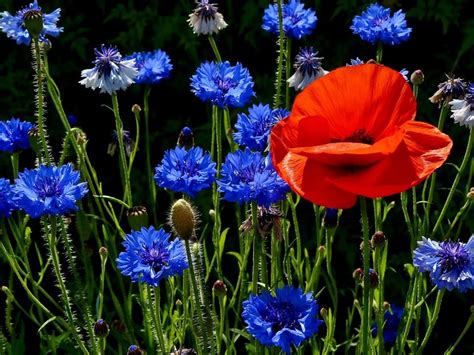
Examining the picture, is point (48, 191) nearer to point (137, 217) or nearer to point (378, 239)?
point (137, 217)

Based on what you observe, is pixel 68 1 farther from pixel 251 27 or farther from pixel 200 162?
pixel 200 162

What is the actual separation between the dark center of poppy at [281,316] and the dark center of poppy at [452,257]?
407 millimetres

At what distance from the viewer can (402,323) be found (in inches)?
83.2

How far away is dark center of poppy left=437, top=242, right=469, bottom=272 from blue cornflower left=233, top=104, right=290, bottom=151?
0.44 meters

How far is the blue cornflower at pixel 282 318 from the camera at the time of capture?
153 cm

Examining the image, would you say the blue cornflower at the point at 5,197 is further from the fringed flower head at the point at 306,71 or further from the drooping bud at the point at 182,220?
the fringed flower head at the point at 306,71

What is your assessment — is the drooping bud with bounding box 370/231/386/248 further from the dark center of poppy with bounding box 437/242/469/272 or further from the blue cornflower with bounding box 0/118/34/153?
the blue cornflower with bounding box 0/118/34/153

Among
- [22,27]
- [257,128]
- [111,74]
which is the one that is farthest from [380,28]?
[22,27]

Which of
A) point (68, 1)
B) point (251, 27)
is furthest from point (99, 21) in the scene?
point (251, 27)

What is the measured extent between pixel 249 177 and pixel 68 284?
4.45ft

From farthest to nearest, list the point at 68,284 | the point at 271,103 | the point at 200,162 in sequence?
the point at 271,103 → the point at 68,284 → the point at 200,162

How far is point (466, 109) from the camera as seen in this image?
202cm

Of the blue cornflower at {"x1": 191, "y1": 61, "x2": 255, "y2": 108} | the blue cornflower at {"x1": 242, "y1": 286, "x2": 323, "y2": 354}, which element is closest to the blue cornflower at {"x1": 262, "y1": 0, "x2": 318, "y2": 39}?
the blue cornflower at {"x1": 191, "y1": 61, "x2": 255, "y2": 108}

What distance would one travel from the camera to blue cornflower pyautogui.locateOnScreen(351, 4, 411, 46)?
2271mm
